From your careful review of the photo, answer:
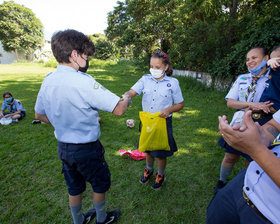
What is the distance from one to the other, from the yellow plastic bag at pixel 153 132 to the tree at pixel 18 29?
1863 inches

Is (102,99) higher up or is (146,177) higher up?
(102,99)

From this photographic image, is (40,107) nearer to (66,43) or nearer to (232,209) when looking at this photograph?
(66,43)

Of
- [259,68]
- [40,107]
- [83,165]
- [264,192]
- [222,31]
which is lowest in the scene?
[83,165]

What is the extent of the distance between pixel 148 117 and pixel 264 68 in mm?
1608

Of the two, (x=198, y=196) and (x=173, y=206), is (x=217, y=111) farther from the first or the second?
(x=173, y=206)

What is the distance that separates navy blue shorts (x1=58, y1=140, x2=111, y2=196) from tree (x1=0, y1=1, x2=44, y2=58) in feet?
156

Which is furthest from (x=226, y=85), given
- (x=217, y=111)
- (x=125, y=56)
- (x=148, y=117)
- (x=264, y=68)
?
(x=125, y=56)

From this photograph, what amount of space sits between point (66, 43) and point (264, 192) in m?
1.72

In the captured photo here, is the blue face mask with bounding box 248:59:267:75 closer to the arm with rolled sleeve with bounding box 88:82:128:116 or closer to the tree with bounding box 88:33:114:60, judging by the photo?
the arm with rolled sleeve with bounding box 88:82:128:116

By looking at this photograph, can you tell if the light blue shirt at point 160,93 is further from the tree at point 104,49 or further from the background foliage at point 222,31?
the tree at point 104,49

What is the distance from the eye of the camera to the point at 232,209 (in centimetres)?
104

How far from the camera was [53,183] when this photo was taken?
105 inches

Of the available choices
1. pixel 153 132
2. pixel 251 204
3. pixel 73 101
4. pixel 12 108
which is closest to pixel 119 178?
pixel 153 132

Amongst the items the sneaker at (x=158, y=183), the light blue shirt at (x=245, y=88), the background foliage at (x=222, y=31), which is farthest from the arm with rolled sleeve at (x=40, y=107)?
the background foliage at (x=222, y=31)
